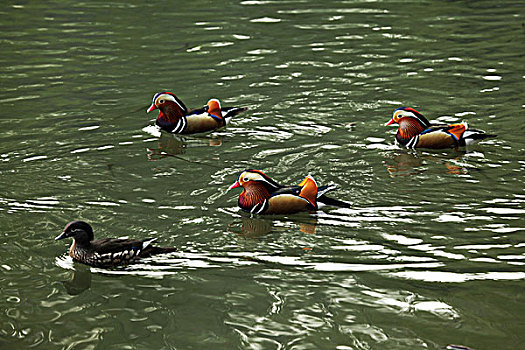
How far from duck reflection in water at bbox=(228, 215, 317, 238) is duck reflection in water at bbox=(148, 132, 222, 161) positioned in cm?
244

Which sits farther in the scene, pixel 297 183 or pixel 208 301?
pixel 297 183

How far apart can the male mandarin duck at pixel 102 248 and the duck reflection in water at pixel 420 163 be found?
3.43m

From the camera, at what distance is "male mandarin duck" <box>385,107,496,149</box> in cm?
973

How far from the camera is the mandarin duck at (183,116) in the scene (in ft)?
35.6

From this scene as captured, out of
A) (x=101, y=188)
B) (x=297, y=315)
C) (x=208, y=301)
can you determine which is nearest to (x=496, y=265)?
(x=297, y=315)

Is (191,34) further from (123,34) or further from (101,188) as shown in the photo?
(101,188)

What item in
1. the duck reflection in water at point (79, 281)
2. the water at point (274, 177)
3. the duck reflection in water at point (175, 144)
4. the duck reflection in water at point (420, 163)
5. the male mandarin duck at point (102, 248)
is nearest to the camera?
the water at point (274, 177)

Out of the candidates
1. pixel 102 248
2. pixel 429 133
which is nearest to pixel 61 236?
pixel 102 248

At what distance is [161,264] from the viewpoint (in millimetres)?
7039

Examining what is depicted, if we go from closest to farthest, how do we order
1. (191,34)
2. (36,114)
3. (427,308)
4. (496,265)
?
(427,308), (496,265), (36,114), (191,34)

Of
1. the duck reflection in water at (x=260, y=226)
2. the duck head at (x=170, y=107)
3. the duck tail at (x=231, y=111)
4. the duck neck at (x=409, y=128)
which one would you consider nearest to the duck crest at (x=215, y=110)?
the duck tail at (x=231, y=111)

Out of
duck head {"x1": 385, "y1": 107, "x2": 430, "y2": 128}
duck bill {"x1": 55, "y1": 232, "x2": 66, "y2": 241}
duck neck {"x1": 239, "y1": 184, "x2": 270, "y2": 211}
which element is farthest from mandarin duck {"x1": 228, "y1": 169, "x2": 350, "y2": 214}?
duck head {"x1": 385, "y1": 107, "x2": 430, "y2": 128}

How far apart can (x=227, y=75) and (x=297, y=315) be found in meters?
7.78

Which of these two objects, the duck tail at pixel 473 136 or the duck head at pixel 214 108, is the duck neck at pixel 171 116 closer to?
the duck head at pixel 214 108
